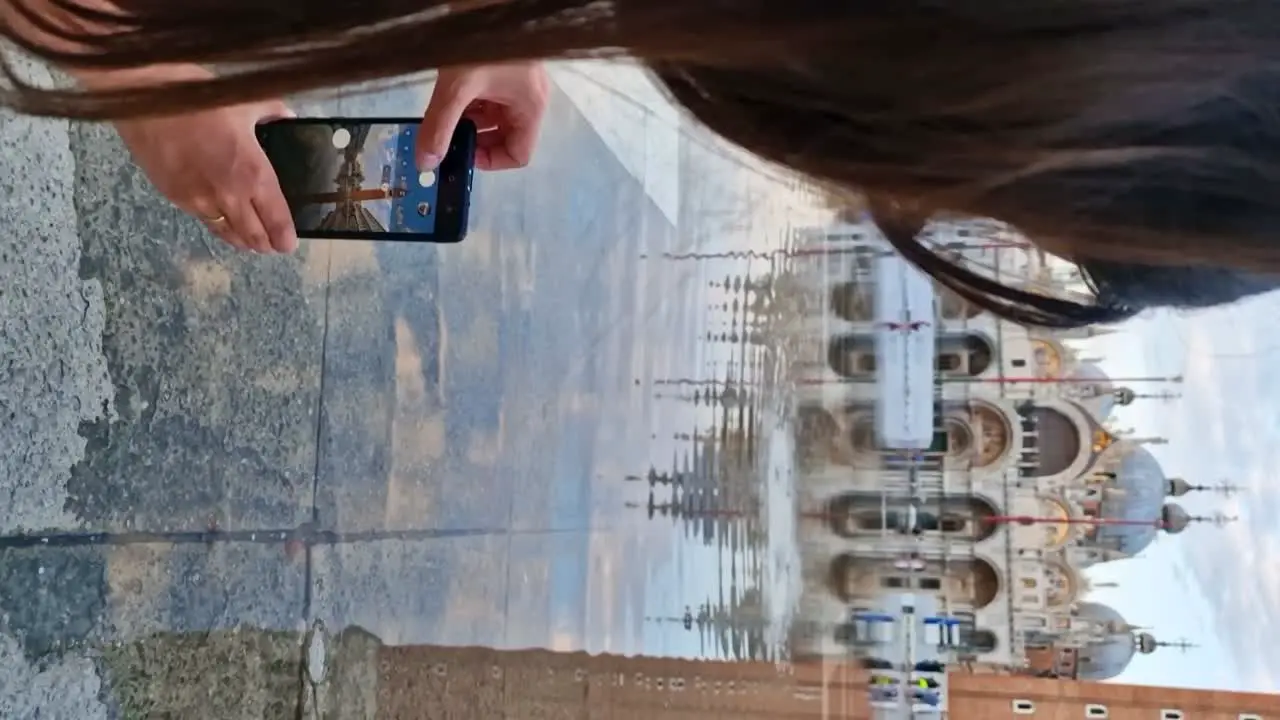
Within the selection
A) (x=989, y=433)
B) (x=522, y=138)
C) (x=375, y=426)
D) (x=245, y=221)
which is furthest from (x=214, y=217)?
(x=989, y=433)

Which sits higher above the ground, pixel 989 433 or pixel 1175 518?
pixel 989 433

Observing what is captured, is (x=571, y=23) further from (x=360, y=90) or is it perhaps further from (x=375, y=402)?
(x=375, y=402)

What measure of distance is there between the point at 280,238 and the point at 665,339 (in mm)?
1049

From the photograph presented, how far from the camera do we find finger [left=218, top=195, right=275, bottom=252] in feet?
1.17

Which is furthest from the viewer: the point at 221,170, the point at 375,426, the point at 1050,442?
the point at 1050,442

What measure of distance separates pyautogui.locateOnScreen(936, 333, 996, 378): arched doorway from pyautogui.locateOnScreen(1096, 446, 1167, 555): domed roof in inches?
10.8

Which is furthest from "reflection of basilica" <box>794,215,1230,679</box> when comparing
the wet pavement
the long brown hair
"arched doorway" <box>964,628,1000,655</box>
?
the long brown hair

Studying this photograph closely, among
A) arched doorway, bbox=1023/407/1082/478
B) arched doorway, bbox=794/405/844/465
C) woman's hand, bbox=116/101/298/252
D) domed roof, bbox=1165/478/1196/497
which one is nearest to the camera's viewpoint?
woman's hand, bbox=116/101/298/252

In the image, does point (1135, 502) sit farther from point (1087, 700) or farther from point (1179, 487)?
point (1087, 700)

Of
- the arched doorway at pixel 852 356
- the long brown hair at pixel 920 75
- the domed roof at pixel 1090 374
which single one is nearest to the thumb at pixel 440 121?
the long brown hair at pixel 920 75

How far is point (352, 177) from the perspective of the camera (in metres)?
0.40

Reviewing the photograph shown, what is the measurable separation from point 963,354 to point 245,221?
158 centimetres

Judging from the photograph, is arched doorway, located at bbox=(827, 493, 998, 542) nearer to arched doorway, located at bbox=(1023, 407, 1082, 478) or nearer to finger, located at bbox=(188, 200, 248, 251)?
arched doorway, located at bbox=(1023, 407, 1082, 478)

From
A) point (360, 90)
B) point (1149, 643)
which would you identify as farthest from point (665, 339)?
point (360, 90)
